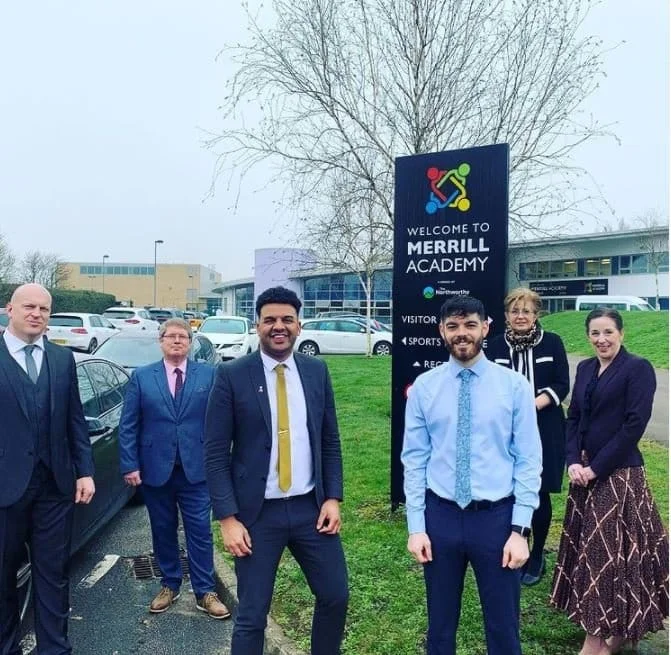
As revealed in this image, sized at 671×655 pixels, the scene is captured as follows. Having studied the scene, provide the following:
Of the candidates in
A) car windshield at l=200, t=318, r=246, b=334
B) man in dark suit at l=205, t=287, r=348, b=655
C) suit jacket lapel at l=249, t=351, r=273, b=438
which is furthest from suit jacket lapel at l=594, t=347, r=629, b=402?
car windshield at l=200, t=318, r=246, b=334

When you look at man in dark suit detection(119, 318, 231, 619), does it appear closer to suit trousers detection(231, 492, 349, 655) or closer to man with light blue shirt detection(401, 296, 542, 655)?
suit trousers detection(231, 492, 349, 655)

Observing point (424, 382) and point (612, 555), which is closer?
point (424, 382)

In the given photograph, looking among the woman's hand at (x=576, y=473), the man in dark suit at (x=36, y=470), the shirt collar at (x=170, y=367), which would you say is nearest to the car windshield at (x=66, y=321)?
the shirt collar at (x=170, y=367)

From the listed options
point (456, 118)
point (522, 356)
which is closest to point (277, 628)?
point (522, 356)

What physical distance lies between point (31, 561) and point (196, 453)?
3.61 feet

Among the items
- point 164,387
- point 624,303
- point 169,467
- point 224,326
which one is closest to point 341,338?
point 224,326

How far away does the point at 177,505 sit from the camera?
13.8 feet

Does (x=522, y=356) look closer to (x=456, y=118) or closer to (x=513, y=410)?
(x=513, y=410)

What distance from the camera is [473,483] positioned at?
8.35 feet

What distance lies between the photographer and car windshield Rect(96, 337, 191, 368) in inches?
379

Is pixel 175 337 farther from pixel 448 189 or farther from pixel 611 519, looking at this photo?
pixel 611 519

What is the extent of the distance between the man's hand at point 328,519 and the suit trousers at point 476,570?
17.9 inches

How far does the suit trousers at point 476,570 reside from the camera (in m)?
2.53

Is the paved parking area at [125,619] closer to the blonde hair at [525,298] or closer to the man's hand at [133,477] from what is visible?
the man's hand at [133,477]
